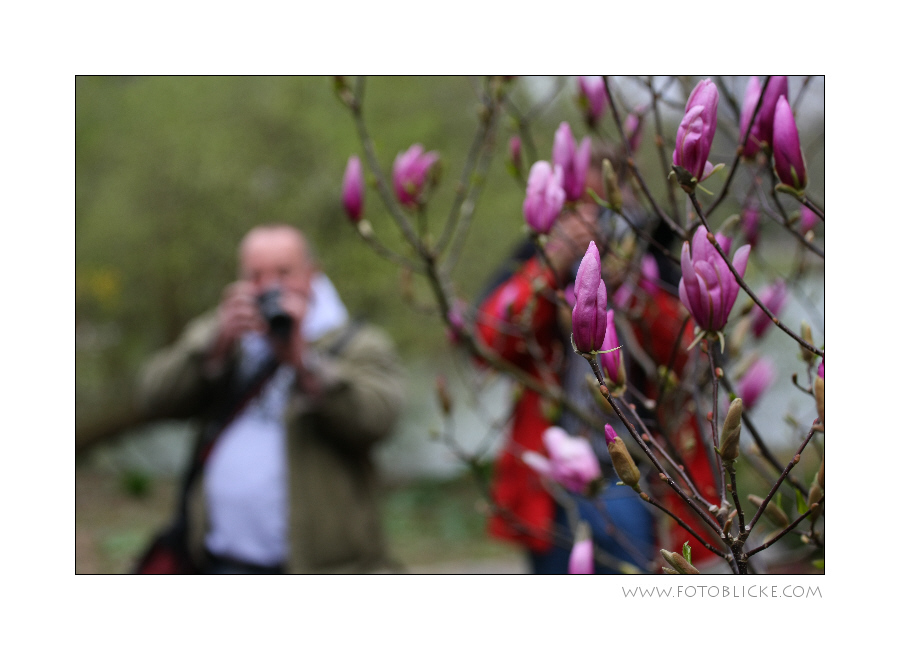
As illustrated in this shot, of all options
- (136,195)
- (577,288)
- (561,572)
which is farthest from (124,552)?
(577,288)

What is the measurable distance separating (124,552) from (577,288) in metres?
4.33

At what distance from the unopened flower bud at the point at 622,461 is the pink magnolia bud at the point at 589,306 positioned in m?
0.07

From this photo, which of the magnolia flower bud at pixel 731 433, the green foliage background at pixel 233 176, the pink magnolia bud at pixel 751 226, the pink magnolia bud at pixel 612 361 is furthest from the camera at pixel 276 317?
the green foliage background at pixel 233 176

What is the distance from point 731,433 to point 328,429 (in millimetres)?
1276

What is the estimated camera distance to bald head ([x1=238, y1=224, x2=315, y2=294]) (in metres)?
1.77

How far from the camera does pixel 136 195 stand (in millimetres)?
4602

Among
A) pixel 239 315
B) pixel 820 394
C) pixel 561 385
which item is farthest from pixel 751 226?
pixel 239 315

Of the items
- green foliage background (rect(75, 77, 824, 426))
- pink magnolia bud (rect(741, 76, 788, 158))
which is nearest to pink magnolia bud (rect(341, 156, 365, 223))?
pink magnolia bud (rect(741, 76, 788, 158))

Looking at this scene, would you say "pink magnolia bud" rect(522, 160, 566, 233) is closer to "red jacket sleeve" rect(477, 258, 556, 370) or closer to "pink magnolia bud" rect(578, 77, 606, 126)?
"red jacket sleeve" rect(477, 258, 556, 370)

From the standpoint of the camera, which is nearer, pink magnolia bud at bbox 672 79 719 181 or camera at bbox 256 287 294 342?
pink magnolia bud at bbox 672 79 719 181

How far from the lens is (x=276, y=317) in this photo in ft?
5.20

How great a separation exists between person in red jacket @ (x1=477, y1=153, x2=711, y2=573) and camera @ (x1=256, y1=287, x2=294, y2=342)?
1.48ft

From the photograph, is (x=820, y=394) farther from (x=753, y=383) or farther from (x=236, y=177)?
(x=236, y=177)

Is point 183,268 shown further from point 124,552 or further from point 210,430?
point 210,430
